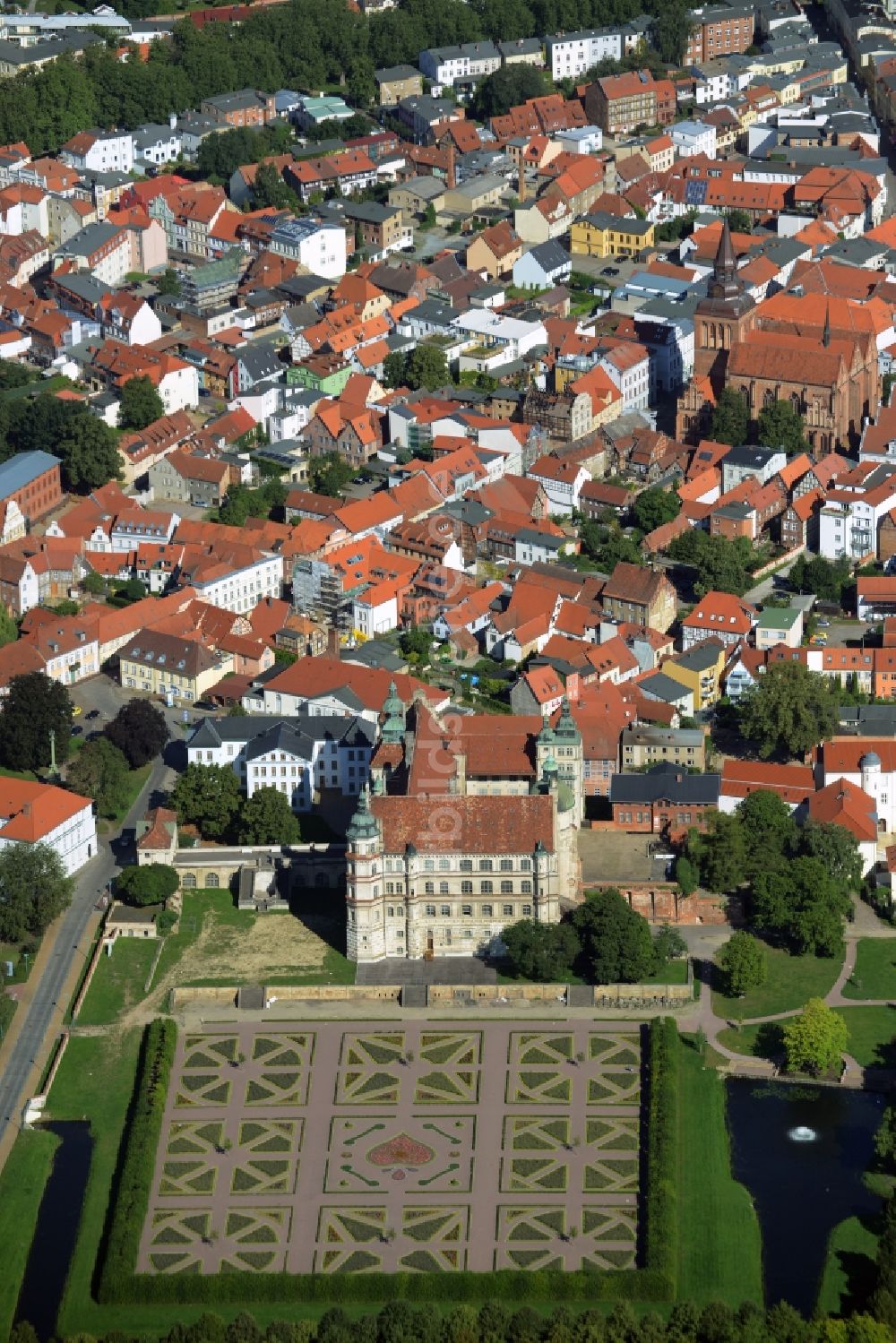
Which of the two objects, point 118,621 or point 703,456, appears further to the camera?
point 703,456

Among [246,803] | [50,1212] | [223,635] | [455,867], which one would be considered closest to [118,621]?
[223,635]

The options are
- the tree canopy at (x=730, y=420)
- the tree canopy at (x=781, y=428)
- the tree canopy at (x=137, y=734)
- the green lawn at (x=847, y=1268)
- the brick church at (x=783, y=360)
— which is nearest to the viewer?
the green lawn at (x=847, y=1268)

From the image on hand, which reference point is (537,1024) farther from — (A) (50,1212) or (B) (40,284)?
(B) (40,284)

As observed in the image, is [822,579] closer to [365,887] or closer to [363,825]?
[363,825]

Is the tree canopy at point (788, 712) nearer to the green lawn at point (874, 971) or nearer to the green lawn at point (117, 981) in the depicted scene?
the green lawn at point (874, 971)

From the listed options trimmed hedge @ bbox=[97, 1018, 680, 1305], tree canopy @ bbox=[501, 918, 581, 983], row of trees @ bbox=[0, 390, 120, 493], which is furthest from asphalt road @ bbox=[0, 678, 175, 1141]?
row of trees @ bbox=[0, 390, 120, 493]

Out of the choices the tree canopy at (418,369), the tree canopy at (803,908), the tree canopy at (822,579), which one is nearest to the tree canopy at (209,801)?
→ the tree canopy at (803,908)

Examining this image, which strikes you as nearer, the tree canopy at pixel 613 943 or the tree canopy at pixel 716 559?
the tree canopy at pixel 613 943

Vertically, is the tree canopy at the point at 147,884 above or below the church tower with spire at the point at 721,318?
below
